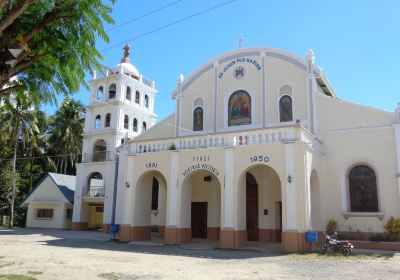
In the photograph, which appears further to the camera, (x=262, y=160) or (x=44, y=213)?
(x=44, y=213)

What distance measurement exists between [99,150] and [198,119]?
14.3m

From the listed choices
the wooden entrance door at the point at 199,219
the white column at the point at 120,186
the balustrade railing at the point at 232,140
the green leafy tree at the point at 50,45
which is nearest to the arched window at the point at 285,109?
the balustrade railing at the point at 232,140

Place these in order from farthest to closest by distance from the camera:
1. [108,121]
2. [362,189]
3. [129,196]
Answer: [108,121] → [129,196] → [362,189]

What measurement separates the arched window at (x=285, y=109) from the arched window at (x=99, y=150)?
17.2 metres

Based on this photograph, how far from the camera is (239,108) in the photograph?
Result: 22641 millimetres

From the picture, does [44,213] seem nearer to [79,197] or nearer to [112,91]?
[79,197]

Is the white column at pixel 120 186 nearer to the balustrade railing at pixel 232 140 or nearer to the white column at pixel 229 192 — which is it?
the balustrade railing at pixel 232 140

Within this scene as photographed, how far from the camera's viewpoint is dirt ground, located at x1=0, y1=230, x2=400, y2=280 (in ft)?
34.1

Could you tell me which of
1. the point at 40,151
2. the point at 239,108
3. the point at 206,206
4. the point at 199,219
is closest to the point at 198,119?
the point at 239,108

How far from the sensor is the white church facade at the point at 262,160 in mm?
17234

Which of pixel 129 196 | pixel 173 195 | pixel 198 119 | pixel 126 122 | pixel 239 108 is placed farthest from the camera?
pixel 126 122

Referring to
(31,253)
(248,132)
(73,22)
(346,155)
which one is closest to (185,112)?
(248,132)

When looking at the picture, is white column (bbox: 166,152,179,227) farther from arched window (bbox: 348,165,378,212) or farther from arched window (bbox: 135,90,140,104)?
arched window (bbox: 135,90,140,104)

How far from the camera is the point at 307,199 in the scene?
16.4 m
